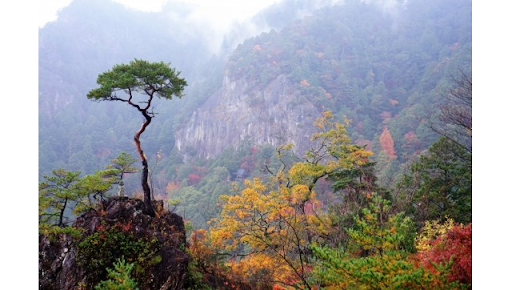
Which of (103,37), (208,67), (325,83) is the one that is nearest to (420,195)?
(325,83)

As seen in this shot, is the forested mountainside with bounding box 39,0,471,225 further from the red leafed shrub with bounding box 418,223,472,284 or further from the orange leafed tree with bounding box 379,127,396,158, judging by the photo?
the red leafed shrub with bounding box 418,223,472,284

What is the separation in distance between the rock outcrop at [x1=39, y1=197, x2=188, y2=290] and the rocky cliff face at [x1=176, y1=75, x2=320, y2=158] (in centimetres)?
4724

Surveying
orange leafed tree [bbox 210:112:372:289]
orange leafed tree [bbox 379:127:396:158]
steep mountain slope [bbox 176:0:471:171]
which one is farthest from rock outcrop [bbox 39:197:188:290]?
steep mountain slope [bbox 176:0:471:171]

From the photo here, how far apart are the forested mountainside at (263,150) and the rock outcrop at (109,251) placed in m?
0.04

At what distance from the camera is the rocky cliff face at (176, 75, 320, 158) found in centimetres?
5812

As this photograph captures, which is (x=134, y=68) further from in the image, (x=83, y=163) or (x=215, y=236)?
(x=83, y=163)

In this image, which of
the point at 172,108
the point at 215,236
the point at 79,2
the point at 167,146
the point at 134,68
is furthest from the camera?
the point at 79,2

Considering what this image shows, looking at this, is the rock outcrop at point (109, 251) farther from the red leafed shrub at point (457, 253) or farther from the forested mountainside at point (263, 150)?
the red leafed shrub at point (457, 253)

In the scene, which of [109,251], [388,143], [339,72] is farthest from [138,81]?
[339,72]

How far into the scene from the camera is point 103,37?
325 ft

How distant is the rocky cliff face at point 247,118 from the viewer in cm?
5812

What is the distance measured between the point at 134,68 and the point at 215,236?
5465mm

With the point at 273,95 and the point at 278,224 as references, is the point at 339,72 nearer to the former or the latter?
the point at 273,95

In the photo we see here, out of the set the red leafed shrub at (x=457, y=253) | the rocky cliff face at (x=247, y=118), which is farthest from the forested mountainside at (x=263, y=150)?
the rocky cliff face at (x=247, y=118)
